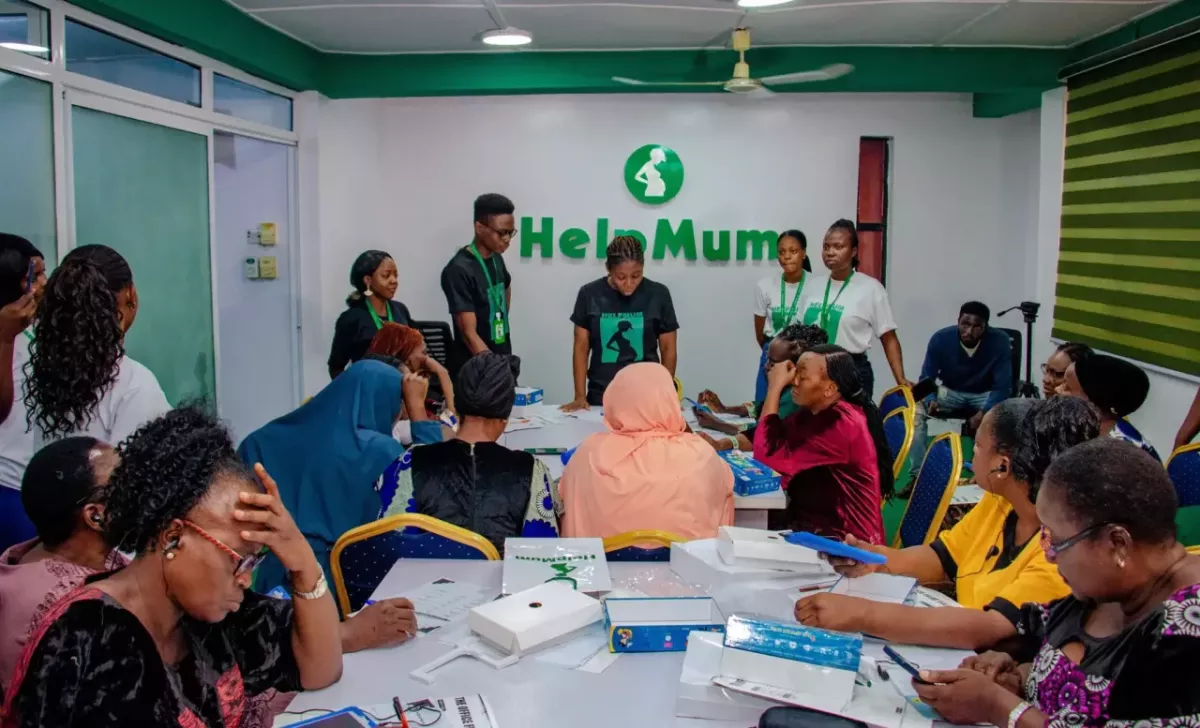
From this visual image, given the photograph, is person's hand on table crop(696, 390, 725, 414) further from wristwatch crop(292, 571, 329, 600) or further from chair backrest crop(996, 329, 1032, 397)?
wristwatch crop(292, 571, 329, 600)

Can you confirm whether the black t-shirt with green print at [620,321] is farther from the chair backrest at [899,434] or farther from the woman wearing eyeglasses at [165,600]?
the woman wearing eyeglasses at [165,600]

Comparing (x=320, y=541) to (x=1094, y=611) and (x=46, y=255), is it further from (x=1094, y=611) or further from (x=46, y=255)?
(x=1094, y=611)

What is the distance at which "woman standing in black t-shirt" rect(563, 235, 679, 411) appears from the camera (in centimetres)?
516

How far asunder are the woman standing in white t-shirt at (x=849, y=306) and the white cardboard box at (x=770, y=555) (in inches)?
134

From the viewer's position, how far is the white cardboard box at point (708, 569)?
220 cm

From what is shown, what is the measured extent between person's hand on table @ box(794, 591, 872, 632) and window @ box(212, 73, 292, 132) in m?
4.85

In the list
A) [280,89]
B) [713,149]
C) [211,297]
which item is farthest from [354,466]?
[713,149]

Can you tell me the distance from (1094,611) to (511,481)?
1.55 m

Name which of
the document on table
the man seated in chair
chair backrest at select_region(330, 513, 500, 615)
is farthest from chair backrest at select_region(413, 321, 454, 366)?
the document on table

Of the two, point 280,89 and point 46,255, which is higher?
point 280,89

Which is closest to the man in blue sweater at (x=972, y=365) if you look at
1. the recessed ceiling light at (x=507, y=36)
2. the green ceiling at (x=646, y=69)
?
the green ceiling at (x=646, y=69)

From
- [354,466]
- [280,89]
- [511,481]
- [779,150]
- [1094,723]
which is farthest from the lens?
[779,150]

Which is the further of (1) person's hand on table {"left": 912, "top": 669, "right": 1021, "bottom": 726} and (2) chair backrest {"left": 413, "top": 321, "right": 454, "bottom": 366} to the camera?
(2) chair backrest {"left": 413, "top": 321, "right": 454, "bottom": 366}

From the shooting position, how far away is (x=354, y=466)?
3.21m
